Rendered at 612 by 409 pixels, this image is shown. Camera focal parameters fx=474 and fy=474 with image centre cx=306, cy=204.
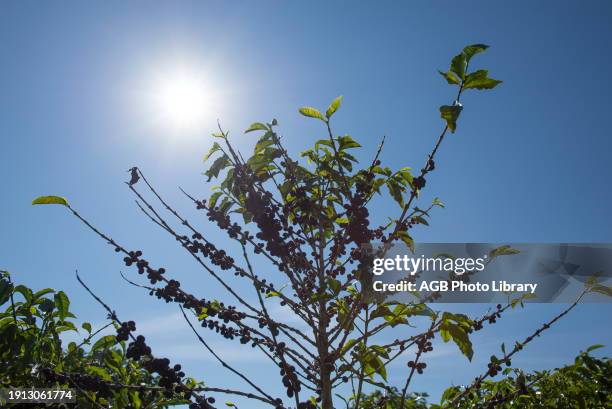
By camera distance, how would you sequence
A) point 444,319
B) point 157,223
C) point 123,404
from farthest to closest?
point 123,404 → point 157,223 → point 444,319

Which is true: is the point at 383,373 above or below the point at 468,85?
below

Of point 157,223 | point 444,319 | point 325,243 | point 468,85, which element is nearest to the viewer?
point 468,85

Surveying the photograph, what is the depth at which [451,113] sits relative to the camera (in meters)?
3.10

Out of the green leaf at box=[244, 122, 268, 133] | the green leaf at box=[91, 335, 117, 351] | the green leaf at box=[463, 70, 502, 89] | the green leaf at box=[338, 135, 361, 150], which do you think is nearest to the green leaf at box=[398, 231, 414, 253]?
the green leaf at box=[338, 135, 361, 150]

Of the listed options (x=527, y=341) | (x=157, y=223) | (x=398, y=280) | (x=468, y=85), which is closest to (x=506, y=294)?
(x=527, y=341)

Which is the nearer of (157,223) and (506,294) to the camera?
(157,223)

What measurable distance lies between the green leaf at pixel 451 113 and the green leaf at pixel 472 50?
0.33 meters

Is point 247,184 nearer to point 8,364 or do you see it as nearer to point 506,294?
point 506,294

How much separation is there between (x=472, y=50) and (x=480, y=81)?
211 millimetres

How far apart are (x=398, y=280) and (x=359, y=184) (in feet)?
2.91

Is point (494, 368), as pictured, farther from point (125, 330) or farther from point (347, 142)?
point (125, 330)

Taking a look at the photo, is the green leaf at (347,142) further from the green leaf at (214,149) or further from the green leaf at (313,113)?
the green leaf at (214,149)

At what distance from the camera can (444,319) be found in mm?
3400

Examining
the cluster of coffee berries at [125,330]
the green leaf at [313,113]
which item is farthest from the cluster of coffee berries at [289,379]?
the green leaf at [313,113]
